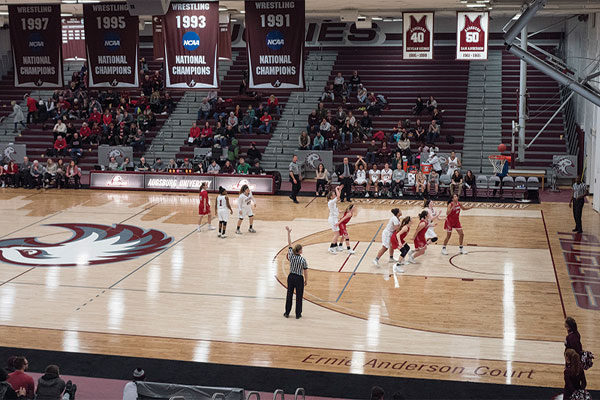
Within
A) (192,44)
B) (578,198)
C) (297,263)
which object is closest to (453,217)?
(578,198)

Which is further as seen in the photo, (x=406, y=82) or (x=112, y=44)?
(x=406, y=82)

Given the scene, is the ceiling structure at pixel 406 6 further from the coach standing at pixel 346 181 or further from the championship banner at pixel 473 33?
the coach standing at pixel 346 181

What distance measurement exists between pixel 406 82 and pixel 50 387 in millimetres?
31562

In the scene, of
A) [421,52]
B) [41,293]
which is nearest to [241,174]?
[421,52]

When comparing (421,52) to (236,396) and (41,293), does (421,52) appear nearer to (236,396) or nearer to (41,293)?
(41,293)

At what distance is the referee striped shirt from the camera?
48.9 ft

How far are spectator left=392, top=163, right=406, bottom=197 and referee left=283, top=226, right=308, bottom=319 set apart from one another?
15104 millimetres

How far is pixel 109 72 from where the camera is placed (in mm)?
21016

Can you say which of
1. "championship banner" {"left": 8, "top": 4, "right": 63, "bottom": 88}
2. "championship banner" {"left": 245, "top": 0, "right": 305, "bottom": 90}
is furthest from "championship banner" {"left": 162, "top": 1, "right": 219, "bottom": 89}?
"championship banner" {"left": 8, "top": 4, "right": 63, "bottom": 88}

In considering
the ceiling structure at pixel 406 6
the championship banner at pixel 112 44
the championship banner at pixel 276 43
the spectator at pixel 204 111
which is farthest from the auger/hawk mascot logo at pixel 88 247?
the spectator at pixel 204 111

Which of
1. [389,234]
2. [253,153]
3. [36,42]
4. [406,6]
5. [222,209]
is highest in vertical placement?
[406,6]

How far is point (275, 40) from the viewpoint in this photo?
19703mm

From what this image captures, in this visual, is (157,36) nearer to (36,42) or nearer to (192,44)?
(192,44)

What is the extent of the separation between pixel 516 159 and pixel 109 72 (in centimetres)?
1946
